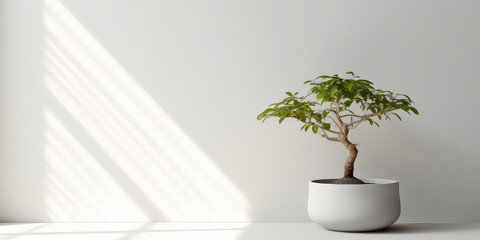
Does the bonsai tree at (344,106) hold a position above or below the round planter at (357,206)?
above

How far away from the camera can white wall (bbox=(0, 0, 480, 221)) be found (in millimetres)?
2619

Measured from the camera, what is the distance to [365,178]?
255 cm

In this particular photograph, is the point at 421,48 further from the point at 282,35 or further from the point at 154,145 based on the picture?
the point at 154,145

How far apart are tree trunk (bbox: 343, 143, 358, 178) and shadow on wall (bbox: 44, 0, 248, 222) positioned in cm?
51

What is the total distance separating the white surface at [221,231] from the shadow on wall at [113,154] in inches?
3.7

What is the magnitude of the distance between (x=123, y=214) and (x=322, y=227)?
0.90 meters

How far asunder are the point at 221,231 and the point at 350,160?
589mm

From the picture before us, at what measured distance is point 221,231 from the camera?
240 centimetres

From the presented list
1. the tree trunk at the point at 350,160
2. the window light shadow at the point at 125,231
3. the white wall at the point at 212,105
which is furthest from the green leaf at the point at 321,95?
the window light shadow at the point at 125,231

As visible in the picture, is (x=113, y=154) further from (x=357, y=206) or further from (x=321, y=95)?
(x=357, y=206)

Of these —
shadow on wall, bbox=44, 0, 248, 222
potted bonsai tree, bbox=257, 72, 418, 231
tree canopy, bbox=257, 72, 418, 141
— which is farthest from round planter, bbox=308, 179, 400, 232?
shadow on wall, bbox=44, 0, 248, 222

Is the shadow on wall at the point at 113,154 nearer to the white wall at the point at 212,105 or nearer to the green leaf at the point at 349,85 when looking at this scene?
the white wall at the point at 212,105

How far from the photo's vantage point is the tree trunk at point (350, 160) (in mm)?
2379

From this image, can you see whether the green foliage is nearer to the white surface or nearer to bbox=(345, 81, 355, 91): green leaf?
bbox=(345, 81, 355, 91): green leaf
